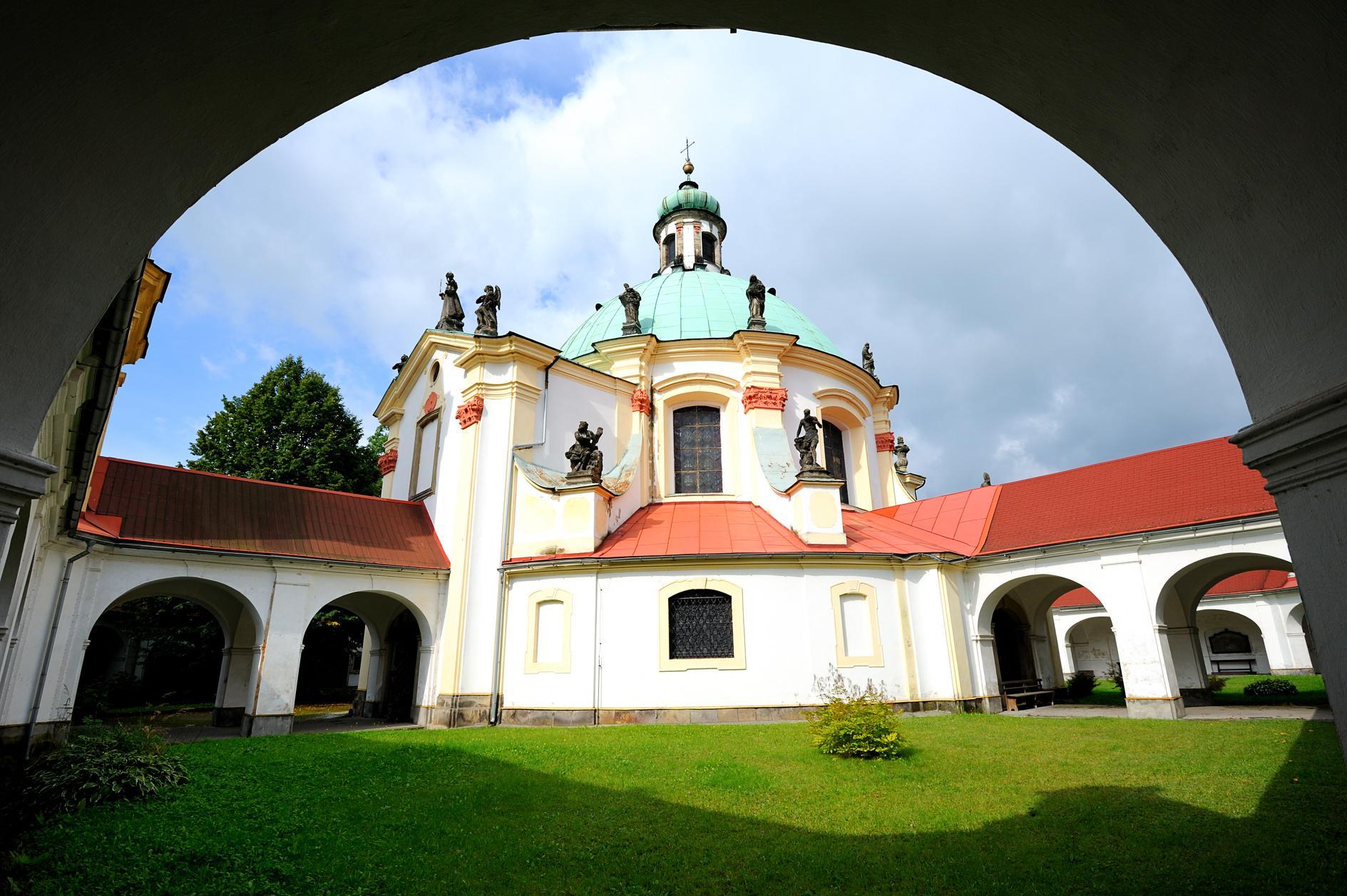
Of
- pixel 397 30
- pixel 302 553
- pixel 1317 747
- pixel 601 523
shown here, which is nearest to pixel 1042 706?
pixel 1317 747

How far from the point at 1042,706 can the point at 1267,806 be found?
13.3 m

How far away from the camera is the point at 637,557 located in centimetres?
1655

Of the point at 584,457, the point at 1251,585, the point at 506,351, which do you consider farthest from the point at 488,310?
the point at 1251,585

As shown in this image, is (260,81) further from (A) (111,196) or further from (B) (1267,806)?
(B) (1267,806)

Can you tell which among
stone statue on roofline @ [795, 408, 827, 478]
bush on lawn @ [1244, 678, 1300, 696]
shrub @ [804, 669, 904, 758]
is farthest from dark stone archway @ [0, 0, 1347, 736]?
bush on lawn @ [1244, 678, 1300, 696]

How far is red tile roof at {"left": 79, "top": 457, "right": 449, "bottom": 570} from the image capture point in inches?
576

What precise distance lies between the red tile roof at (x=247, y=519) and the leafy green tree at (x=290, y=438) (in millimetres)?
12023

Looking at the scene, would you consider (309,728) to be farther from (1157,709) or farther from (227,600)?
(1157,709)

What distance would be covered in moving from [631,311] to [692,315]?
2371 millimetres

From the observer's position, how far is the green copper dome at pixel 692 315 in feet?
78.0

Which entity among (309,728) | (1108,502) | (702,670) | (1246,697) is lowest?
(309,728)

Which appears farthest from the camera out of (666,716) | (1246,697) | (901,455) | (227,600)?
(901,455)

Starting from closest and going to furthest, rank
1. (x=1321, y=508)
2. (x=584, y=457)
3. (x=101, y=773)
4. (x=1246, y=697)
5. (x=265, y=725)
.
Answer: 1. (x=1321, y=508)
2. (x=101, y=773)
3. (x=265, y=725)
4. (x=584, y=457)
5. (x=1246, y=697)

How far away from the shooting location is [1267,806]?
7102 mm
